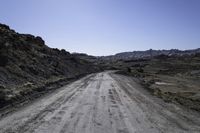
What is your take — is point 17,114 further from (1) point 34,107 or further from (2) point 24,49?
(2) point 24,49

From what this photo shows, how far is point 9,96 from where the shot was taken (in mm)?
19766

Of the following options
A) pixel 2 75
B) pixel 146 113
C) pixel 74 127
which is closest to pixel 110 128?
pixel 74 127

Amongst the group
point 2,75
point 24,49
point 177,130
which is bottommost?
point 177,130

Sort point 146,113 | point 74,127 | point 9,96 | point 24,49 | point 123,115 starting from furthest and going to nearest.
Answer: point 24,49 < point 9,96 < point 146,113 < point 123,115 < point 74,127

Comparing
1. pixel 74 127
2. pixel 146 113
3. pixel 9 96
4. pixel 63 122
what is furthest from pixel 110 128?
pixel 9 96

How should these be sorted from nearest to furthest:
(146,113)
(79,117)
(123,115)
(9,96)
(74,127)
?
1. (74,127)
2. (79,117)
3. (123,115)
4. (146,113)
5. (9,96)

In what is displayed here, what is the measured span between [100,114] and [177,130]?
14.3ft

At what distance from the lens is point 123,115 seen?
48.4ft

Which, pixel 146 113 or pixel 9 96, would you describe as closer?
pixel 146 113

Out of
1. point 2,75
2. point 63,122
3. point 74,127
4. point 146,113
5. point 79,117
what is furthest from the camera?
point 2,75

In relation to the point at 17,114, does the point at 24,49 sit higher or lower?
higher

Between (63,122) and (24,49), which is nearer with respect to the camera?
(63,122)

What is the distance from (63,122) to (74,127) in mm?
1098

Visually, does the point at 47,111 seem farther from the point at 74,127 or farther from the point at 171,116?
the point at 171,116
